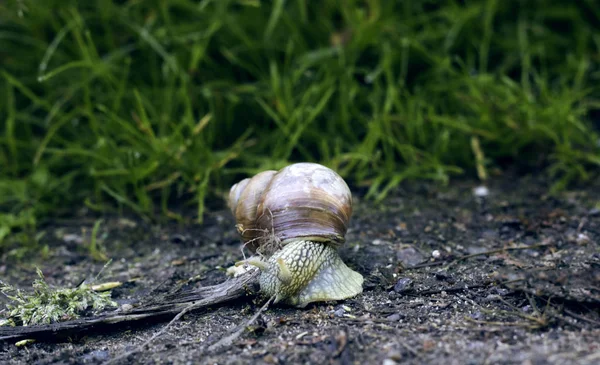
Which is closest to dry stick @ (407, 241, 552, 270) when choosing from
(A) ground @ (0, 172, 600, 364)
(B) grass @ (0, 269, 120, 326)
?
(A) ground @ (0, 172, 600, 364)

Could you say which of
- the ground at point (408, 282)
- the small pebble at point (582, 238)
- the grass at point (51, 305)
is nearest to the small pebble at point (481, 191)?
the ground at point (408, 282)

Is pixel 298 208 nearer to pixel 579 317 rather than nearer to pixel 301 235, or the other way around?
pixel 301 235

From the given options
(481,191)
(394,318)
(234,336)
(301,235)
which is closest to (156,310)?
(234,336)

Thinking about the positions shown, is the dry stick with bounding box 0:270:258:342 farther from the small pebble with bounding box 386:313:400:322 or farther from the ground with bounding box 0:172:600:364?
the small pebble with bounding box 386:313:400:322

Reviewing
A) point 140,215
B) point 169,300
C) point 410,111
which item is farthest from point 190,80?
point 169,300

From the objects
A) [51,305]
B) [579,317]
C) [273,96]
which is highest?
[273,96]

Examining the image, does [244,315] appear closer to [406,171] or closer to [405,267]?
[405,267]

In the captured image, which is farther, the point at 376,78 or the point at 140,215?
the point at 376,78
